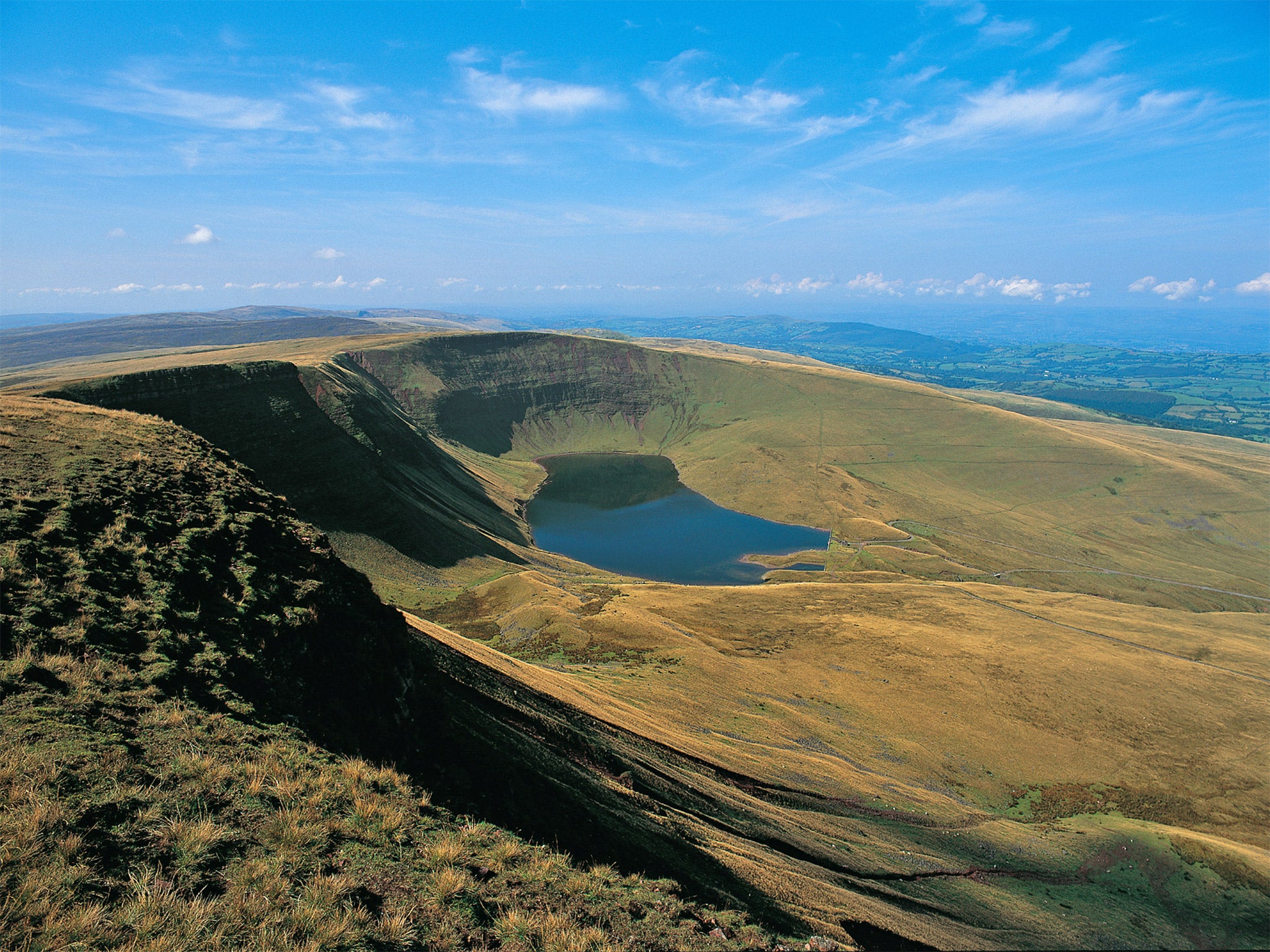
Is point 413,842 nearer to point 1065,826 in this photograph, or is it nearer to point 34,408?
point 34,408

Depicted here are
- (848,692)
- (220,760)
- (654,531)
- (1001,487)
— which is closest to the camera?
(220,760)

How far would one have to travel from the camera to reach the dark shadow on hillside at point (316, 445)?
6506cm

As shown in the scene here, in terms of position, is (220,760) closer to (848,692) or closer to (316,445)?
(848,692)

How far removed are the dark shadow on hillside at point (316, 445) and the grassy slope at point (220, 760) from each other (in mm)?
47394

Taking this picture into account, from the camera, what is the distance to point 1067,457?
172125 millimetres

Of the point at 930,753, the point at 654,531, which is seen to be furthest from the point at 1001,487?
the point at 930,753

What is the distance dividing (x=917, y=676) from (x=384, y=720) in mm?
65060

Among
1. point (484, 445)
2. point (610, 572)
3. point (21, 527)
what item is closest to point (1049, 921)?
point (21, 527)

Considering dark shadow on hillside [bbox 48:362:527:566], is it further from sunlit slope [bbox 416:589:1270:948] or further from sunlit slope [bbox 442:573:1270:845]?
sunlit slope [bbox 416:589:1270:948]

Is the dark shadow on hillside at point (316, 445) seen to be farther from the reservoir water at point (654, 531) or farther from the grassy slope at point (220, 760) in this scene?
the grassy slope at point (220, 760)

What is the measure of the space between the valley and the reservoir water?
8.00m

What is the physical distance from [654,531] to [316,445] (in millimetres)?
77050

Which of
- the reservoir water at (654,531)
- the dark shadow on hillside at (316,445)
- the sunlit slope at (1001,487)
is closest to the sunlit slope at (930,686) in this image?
the dark shadow on hillside at (316,445)

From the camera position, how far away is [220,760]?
37.5ft
